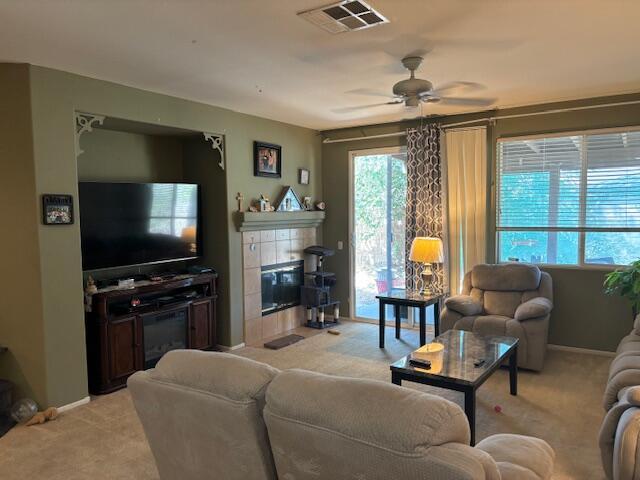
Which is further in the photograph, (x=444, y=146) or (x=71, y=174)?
(x=444, y=146)

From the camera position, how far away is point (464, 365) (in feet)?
10.3

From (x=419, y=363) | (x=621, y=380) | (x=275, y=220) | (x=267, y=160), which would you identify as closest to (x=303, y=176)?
(x=267, y=160)

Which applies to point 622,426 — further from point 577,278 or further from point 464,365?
point 577,278

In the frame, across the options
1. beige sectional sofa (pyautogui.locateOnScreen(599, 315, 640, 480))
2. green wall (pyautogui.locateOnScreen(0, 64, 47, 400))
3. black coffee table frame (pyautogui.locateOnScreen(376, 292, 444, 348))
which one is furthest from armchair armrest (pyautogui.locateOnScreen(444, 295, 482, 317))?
green wall (pyautogui.locateOnScreen(0, 64, 47, 400))

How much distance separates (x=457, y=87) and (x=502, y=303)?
7.06 ft

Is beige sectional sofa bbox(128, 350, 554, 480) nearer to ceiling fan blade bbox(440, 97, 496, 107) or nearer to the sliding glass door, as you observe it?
ceiling fan blade bbox(440, 97, 496, 107)

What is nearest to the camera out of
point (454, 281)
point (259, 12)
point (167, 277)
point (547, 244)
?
point (259, 12)

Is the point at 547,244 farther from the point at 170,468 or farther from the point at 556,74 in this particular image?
the point at 170,468

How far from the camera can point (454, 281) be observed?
216 inches

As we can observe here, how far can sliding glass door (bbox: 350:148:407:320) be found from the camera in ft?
19.8

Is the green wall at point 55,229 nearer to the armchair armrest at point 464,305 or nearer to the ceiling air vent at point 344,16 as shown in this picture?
the ceiling air vent at point 344,16

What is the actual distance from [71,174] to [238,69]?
1.52 meters

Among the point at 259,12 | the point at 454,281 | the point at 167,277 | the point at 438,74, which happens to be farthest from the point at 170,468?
the point at 454,281

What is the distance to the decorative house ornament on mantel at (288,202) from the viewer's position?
5730mm
